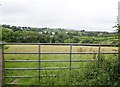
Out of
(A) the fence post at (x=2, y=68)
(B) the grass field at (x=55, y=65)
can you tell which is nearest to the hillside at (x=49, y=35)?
(B) the grass field at (x=55, y=65)

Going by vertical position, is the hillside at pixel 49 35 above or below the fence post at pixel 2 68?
above

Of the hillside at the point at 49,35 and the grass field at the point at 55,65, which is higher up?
the hillside at the point at 49,35

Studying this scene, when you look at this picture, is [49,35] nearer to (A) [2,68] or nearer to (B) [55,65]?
(B) [55,65]

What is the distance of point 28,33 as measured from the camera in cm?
936

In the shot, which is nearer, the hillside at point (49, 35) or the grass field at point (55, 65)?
the grass field at point (55, 65)

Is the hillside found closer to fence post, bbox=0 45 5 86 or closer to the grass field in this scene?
the grass field

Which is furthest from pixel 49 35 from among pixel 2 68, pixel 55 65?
pixel 2 68

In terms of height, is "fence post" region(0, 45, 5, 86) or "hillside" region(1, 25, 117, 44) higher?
"hillside" region(1, 25, 117, 44)

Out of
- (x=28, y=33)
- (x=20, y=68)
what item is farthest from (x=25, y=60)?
(x=28, y=33)

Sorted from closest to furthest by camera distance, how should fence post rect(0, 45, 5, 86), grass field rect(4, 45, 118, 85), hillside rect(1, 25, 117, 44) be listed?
fence post rect(0, 45, 5, 86)
grass field rect(4, 45, 118, 85)
hillside rect(1, 25, 117, 44)

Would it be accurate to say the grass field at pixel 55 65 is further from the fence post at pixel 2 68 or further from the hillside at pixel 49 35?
the fence post at pixel 2 68

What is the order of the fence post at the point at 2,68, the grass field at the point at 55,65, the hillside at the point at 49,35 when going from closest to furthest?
the fence post at the point at 2,68 < the grass field at the point at 55,65 < the hillside at the point at 49,35


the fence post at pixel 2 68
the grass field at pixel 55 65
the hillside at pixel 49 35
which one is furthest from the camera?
the hillside at pixel 49 35

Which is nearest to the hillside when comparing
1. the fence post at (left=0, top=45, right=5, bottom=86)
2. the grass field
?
the grass field
